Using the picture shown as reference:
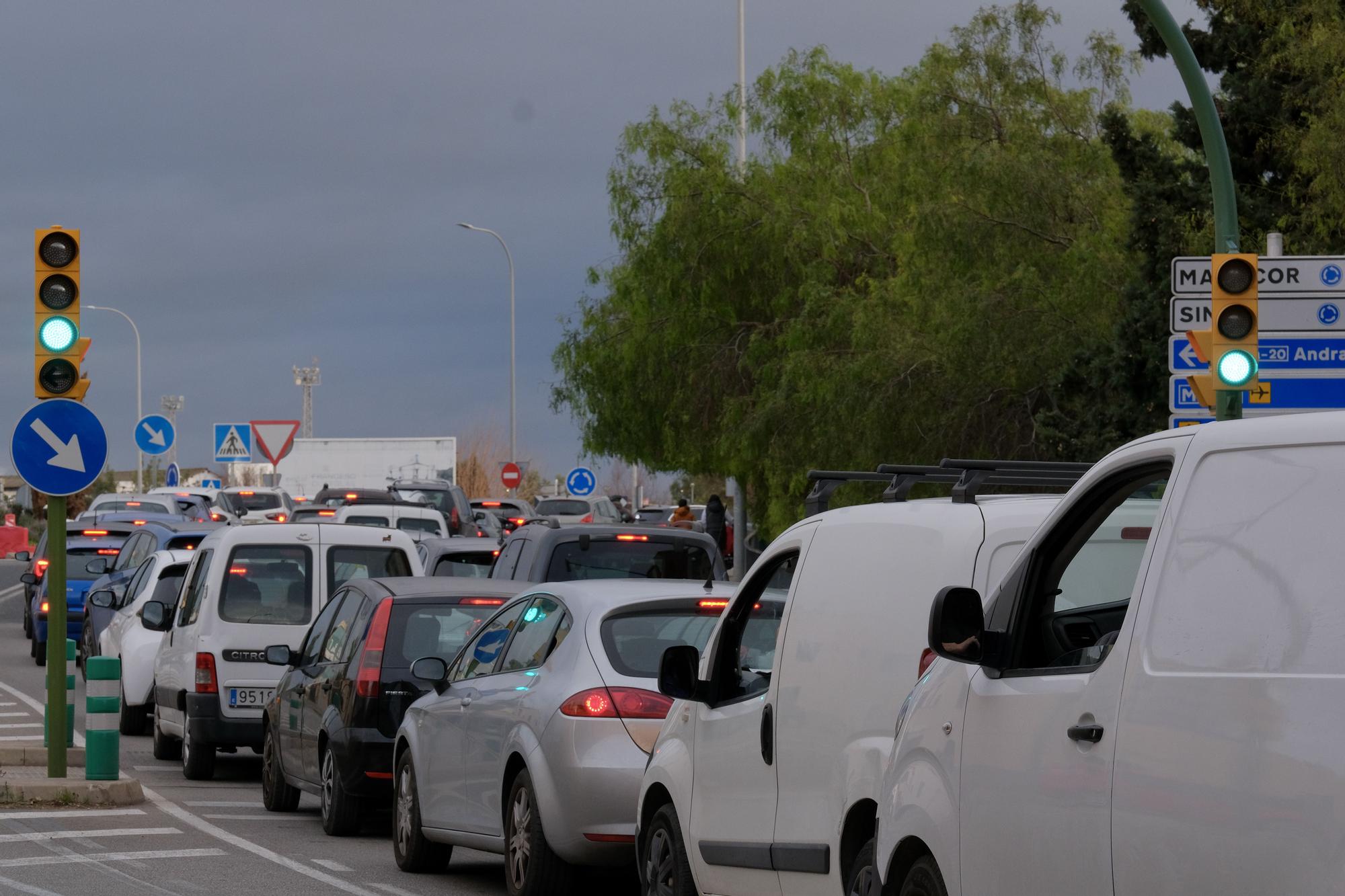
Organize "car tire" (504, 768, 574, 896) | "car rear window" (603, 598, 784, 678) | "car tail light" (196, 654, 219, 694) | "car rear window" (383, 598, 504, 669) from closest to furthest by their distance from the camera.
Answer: "car rear window" (603, 598, 784, 678) → "car tire" (504, 768, 574, 896) → "car rear window" (383, 598, 504, 669) → "car tail light" (196, 654, 219, 694)

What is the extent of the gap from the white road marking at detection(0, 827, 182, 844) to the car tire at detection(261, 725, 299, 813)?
144 centimetres

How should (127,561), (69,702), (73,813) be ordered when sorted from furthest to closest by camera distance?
(127,561)
(69,702)
(73,813)

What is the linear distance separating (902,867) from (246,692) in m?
10.7

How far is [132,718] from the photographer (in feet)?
66.9

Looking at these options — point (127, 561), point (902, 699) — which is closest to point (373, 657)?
point (902, 699)

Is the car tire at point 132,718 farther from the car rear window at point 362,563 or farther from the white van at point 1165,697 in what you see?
the white van at point 1165,697

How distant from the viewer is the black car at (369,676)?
12344 millimetres

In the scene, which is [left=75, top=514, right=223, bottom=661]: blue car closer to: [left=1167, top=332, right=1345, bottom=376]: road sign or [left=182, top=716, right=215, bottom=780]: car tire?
[left=182, top=716, right=215, bottom=780]: car tire

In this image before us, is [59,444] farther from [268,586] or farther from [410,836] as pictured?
[410,836]

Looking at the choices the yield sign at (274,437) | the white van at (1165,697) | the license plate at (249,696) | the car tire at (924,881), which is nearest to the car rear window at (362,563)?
the license plate at (249,696)

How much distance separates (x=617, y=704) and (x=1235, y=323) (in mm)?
6108

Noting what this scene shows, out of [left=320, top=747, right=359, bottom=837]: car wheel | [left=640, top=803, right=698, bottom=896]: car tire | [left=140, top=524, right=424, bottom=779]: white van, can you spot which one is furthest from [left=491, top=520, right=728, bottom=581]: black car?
[left=640, top=803, right=698, bottom=896]: car tire

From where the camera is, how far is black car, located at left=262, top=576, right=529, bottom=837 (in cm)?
1234

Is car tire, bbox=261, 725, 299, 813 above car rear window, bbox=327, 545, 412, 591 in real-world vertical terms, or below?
below
